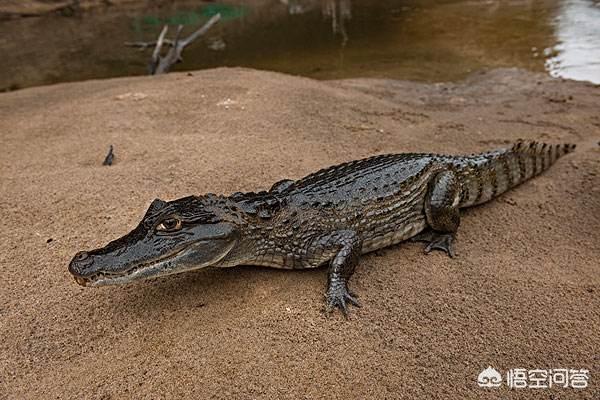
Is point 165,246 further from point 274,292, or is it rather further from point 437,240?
point 437,240

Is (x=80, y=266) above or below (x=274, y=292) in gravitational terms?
above

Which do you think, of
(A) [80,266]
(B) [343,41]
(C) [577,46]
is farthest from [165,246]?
(B) [343,41]

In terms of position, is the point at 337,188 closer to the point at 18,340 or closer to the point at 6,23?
the point at 18,340

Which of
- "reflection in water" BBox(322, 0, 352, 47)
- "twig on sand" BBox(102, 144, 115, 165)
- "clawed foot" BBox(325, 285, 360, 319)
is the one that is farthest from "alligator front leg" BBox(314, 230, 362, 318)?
"reflection in water" BBox(322, 0, 352, 47)

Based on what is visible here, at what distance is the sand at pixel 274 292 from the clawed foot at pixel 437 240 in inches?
3.3

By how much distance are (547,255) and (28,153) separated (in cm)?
492

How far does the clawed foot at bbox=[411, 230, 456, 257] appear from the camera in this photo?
11.0ft

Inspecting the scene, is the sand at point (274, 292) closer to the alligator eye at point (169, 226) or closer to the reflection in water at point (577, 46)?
the alligator eye at point (169, 226)

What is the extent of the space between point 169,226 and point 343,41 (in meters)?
13.5

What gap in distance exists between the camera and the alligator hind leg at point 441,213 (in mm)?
3420

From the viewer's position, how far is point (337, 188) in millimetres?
3193

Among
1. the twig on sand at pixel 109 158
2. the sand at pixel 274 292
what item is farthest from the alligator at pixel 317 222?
the twig on sand at pixel 109 158

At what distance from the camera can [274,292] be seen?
289 cm

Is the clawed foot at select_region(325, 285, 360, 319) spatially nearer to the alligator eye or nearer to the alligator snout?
the alligator eye
